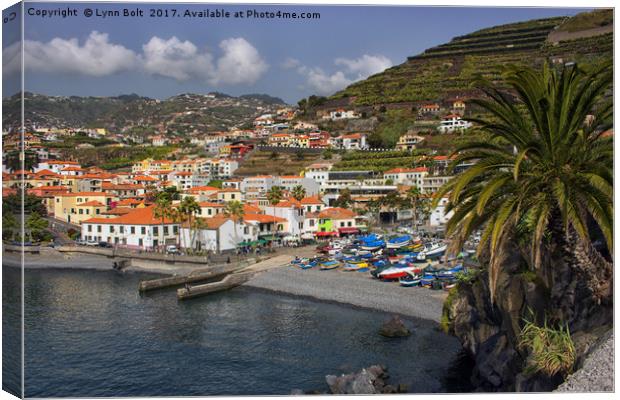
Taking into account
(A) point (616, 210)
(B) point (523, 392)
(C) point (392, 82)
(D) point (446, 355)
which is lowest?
(D) point (446, 355)

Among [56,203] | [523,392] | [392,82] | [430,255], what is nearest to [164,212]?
[56,203]

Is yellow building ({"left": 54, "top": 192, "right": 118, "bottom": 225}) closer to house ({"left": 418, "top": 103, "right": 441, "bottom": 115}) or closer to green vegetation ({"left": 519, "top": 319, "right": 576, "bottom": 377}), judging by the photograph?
green vegetation ({"left": 519, "top": 319, "right": 576, "bottom": 377})

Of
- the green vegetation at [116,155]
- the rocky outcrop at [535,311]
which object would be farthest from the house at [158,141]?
the rocky outcrop at [535,311]

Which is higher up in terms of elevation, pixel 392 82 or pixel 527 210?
pixel 392 82

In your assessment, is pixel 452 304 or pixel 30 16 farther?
pixel 452 304

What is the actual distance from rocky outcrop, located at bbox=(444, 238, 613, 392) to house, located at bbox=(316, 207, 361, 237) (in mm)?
28421

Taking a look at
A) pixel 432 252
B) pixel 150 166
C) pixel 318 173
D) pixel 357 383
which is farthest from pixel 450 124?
pixel 357 383

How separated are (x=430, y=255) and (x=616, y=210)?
875 inches

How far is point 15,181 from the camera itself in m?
9.18

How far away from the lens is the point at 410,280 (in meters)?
24.8

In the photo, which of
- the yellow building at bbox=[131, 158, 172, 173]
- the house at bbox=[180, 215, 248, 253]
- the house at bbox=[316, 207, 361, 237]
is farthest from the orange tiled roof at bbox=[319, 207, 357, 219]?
the yellow building at bbox=[131, 158, 172, 173]

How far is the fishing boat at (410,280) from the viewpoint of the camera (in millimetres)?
24461

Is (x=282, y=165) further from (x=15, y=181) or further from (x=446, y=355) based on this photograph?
(x=15, y=181)

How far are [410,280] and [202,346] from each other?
10.7 meters
